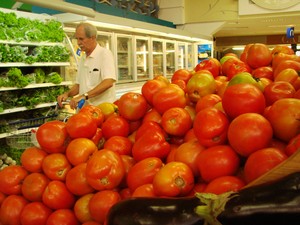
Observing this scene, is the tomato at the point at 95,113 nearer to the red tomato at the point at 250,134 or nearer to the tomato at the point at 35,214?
the tomato at the point at 35,214

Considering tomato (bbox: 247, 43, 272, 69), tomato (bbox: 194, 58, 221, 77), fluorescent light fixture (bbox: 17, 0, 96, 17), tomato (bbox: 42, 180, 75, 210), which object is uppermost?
fluorescent light fixture (bbox: 17, 0, 96, 17)

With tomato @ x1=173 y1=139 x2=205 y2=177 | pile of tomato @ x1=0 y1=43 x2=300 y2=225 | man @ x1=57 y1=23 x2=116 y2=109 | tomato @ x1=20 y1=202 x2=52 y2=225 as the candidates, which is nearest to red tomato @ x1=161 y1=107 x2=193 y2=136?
pile of tomato @ x1=0 y1=43 x2=300 y2=225

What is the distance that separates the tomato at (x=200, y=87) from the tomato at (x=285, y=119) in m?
0.43

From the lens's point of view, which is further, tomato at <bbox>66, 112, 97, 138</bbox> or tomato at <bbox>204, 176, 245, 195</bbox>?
tomato at <bbox>66, 112, 97, 138</bbox>

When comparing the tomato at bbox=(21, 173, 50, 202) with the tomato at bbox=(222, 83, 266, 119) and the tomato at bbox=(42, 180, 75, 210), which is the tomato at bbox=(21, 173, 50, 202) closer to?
the tomato at bbox=(42, 180, 75, 210)

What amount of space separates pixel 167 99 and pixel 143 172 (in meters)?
0.39

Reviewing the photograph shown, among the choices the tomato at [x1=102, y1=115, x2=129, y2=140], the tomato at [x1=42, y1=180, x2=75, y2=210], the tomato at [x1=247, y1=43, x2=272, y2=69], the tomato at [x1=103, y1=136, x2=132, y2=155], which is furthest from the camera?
the tomato at [x1=247, y1=43, x2=272, y2=69]

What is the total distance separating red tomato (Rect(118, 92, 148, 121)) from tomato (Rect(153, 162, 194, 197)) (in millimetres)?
484

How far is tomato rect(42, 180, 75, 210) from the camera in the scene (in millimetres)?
1327

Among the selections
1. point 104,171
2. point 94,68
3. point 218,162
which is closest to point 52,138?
point 104,171

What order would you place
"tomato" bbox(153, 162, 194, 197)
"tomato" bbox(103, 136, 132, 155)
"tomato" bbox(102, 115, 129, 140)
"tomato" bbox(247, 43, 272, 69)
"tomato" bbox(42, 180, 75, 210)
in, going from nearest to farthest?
"tomato" bbox(153, 162, 194, 197) → "tomato" bbox(42, 180, 75, 210) → "tomato" bbox(103, 136, 132, 155) → "tomato" bbox(102, 115, 129, 140) → "tomato" bbox(247, 43, 272, 69)

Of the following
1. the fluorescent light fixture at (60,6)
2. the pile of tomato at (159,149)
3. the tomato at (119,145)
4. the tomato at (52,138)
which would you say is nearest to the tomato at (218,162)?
the pile of tomato at (159,149)

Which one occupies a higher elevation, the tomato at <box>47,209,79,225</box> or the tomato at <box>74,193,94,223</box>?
the tomato at <box>74,193,94,223</box>

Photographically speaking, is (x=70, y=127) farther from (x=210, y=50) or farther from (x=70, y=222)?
(x=210, y=50)
